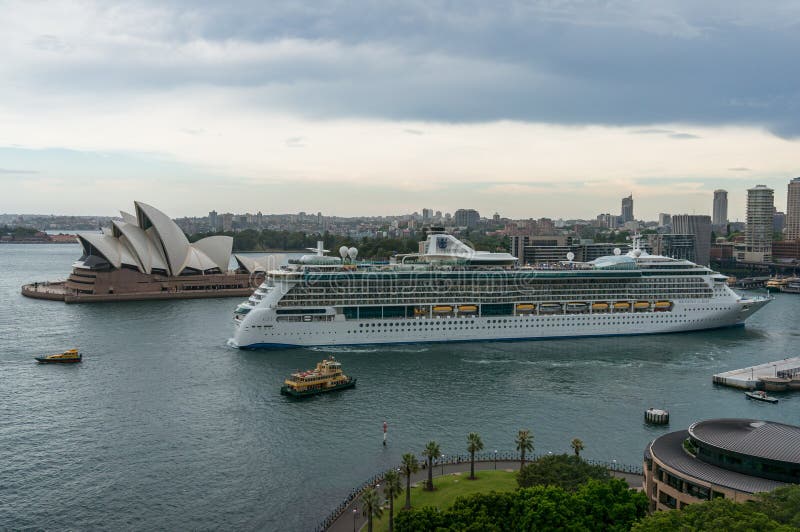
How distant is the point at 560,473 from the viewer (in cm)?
1933

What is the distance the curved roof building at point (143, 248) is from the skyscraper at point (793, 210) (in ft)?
487

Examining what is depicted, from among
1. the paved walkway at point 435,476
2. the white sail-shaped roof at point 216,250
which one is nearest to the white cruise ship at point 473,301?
the paved walkway at point 435,476

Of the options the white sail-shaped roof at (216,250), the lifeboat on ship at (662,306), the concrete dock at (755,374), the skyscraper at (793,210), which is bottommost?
the concrete dock at (755,374)

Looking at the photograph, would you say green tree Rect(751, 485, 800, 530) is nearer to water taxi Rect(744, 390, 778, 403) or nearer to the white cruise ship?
water taxi Rect(744, 390, 778, 403)

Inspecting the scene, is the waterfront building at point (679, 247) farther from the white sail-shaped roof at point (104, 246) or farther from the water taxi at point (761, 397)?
the water taxi at point (761, 397)

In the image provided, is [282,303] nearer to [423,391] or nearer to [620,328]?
[423,391]

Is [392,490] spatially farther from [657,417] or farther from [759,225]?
[759,225]

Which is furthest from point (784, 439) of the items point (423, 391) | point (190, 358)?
point (190, 358)

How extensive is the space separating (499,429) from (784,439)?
1138cm

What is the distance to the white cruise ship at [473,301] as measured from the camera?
138 ft

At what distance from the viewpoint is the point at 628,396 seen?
32.6 m

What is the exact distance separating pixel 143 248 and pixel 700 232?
3855 inches

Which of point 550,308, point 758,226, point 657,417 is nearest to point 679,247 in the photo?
point 758,226

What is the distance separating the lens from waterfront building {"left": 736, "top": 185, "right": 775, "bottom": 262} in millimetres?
122562
